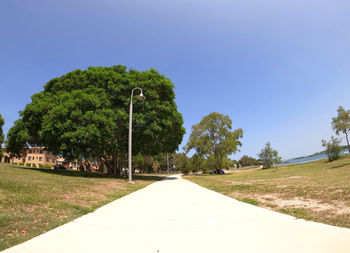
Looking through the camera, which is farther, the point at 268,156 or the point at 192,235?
the point at 268,156

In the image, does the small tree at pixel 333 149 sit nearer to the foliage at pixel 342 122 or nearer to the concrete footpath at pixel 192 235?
the foliage at pixel 342 122

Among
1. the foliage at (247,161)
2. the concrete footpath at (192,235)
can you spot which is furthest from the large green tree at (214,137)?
the foliage at (247,161)

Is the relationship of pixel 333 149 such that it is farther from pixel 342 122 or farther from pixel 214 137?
pixel 214 137

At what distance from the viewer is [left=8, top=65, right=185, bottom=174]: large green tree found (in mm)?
16641

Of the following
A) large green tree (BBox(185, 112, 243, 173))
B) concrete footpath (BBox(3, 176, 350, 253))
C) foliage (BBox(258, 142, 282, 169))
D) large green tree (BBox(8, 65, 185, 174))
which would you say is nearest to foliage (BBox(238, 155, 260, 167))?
foliage (BBox(258, 142, 282, 169))

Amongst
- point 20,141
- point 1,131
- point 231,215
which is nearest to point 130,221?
point 231,215

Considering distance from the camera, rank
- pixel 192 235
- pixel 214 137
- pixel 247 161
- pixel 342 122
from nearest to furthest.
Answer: pixel 192 235 < pixel 342 122 < pixel 214 137 < pixel 247 161

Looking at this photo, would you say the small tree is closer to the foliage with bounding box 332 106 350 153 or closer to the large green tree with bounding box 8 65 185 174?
the foliage with bounding box 332 106 350 153

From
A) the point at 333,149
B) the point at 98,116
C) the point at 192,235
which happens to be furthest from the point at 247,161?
the point at 192,235

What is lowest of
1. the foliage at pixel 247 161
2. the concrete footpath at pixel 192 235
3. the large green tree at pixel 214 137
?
the foliage at pixel 247 161

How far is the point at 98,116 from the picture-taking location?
16.7 m

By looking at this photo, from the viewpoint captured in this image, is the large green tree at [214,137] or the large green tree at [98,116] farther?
the large green tree at [214,137]

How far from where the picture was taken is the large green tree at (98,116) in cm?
1664

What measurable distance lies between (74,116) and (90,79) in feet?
20.3
